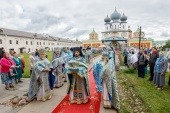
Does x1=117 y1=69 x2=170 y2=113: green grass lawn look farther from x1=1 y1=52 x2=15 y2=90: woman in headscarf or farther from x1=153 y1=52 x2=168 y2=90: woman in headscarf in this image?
x1=1 y1=52 x2=15 y2=90: woman in headscarf

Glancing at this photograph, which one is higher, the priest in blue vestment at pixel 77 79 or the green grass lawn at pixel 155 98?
the priest in blue vestment at pixel 77 79

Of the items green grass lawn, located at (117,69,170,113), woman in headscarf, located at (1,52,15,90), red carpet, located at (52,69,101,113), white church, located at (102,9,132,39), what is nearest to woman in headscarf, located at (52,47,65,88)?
red carpet, located at (52,69,101,113)

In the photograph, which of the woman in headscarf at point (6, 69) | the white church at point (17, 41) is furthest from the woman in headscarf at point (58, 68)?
the white church at point (17, 41)

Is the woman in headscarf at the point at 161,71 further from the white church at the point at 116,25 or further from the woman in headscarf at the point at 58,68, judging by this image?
the white church at the point at 116,25

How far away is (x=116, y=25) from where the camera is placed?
226 feet

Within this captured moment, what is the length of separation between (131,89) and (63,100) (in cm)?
321

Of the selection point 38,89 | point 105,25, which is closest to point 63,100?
point 38,89

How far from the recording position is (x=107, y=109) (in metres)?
4.54

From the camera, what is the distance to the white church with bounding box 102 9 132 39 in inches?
2660

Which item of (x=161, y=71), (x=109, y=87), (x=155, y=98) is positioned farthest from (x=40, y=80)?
(x=161, y=71)

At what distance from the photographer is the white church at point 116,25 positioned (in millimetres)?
67562

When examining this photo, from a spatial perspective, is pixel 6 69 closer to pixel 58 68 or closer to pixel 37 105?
pixel 58 68

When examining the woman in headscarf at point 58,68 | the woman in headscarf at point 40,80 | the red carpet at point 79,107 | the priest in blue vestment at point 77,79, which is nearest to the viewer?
the red carpet at point 79,107

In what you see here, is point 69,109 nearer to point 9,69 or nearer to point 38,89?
point 38,89
